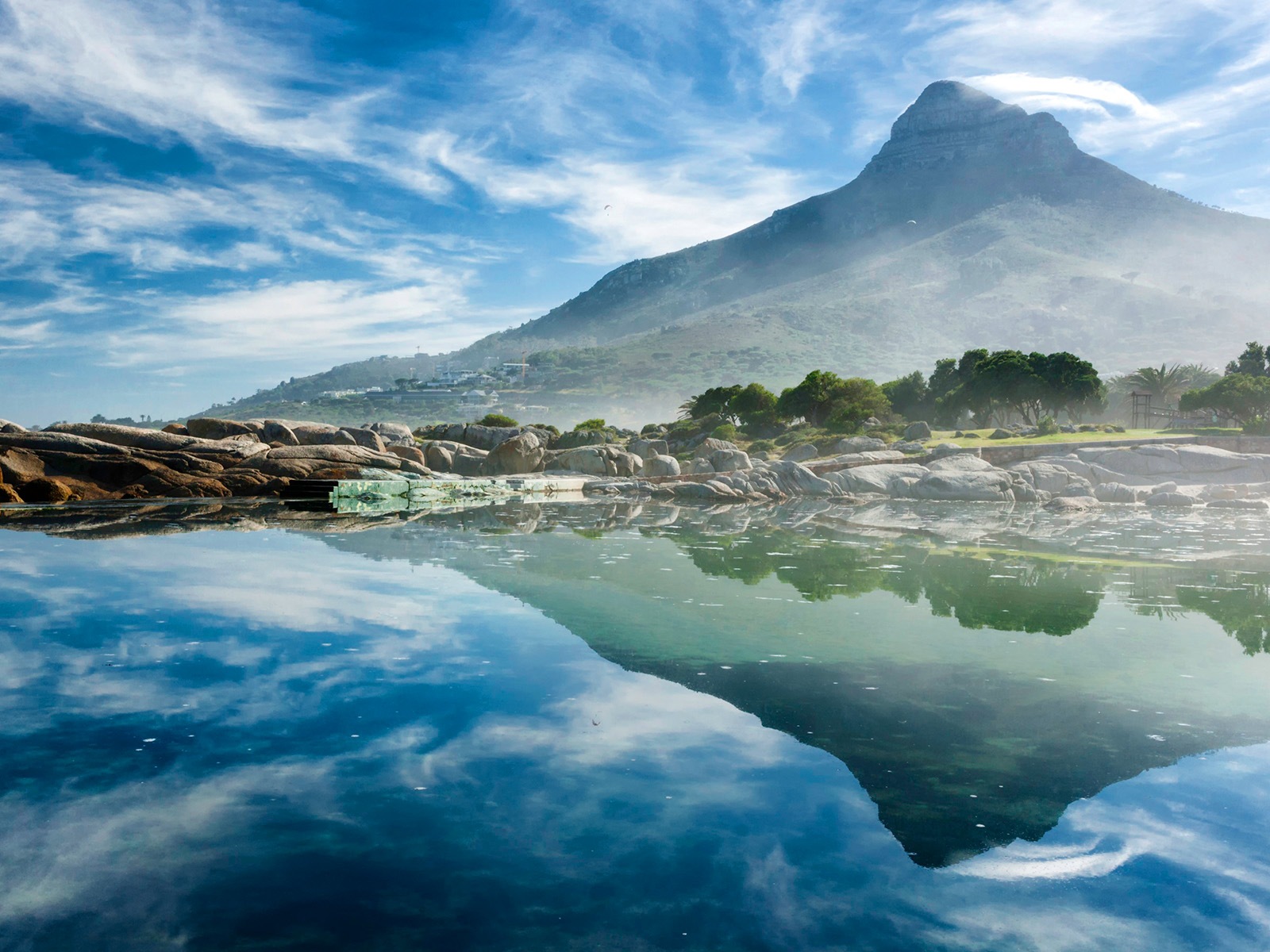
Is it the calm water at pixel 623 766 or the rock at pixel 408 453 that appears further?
the rock at pixel 408 453

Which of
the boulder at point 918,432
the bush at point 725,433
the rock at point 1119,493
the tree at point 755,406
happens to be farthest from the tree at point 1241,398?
the bush at point 725,433

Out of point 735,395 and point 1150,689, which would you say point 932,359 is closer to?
point 735,395

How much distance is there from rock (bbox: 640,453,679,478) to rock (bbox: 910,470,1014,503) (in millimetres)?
11389

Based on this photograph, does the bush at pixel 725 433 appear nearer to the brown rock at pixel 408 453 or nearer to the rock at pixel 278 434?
the brown rock at pixel 408 453

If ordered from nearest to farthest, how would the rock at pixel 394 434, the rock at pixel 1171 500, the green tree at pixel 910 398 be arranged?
the rock at pixel 1171 500 → the rock at pixel 394 434 → the green tree at pixel 910 398

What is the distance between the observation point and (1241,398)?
2060 inches

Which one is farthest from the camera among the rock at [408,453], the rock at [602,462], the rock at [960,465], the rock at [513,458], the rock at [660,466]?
the rock at [513,458]

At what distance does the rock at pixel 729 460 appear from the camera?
4161 centimetres

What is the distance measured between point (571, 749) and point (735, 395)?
Result: 67.0m

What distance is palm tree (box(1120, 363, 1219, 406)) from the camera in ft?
236

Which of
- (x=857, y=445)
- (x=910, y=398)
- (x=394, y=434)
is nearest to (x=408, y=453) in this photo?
(x=394, y=434)

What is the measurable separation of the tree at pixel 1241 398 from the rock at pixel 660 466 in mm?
33930

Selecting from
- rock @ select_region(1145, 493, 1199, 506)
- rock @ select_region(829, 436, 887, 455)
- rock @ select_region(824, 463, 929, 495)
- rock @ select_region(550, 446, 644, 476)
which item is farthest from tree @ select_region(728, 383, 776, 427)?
rock @ select_region(1145, 493, 1199, 506)

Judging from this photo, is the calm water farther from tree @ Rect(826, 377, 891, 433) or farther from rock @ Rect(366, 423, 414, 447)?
tree @ Rect(826, 377, 891, 433)
